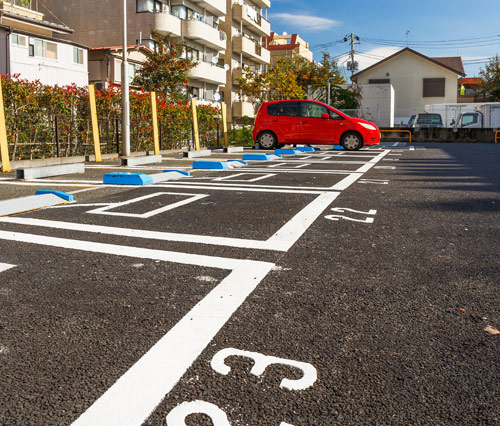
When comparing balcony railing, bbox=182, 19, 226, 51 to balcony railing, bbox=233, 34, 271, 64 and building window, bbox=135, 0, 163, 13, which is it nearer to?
building window, bbox=135, 0, 163, 13

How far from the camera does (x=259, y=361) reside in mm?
2107

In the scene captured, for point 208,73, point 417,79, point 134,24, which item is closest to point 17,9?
point 134,24

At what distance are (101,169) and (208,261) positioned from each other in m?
8.38

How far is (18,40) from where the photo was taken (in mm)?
27203

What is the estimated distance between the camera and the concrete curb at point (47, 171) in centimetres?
875

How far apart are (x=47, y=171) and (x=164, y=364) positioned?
829cm

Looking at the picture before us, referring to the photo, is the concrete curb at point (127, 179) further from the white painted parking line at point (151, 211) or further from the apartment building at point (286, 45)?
the apartment building at point (286, 45)

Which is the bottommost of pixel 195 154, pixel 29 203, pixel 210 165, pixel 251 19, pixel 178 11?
pixel 29 203

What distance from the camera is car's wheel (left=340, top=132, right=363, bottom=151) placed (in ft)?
63.5

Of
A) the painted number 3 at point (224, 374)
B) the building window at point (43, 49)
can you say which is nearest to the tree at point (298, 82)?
the building window at point (43, 49)

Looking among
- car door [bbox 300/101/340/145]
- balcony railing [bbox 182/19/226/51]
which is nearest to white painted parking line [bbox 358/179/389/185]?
car door [bbox 300/101/340/145]

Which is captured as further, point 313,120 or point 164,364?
point 313,120

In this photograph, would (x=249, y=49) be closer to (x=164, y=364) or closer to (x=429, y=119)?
(x=429, y=119)

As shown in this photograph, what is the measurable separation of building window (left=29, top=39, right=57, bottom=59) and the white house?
3109 centimetres
